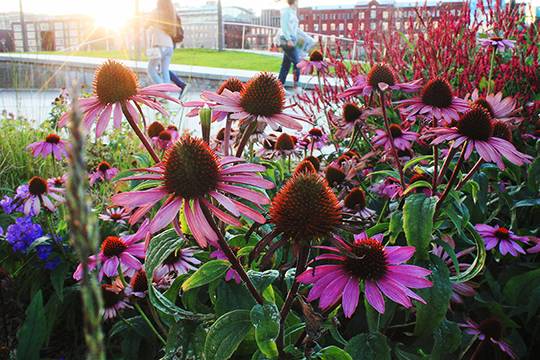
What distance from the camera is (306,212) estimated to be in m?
0.65

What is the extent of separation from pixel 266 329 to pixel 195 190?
0.64ft

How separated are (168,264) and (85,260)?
34.2 inches

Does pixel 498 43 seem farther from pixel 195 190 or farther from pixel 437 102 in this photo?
pixel 195 190

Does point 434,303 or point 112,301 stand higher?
point 434,303

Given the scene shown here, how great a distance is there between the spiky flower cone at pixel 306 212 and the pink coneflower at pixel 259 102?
241 millimetres

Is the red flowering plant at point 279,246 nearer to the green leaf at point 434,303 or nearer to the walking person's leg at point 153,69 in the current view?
the green leaf at point 434,303

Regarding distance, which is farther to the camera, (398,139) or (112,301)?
(398,139)

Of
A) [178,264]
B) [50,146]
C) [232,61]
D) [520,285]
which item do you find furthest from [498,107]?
[232,61]

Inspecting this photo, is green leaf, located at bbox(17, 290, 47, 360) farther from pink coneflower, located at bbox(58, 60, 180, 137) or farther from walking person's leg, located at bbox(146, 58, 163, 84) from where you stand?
walking person's leg, located at bbox(146, 58, 163, 84)

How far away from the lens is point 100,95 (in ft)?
3.02

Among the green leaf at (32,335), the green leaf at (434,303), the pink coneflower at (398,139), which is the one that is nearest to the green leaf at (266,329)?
the green leaf at (434,303)

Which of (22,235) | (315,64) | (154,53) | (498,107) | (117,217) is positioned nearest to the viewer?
(498,107)

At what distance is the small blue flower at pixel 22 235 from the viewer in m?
1.49

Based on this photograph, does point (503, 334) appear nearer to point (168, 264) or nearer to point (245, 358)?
point (245, 358)
